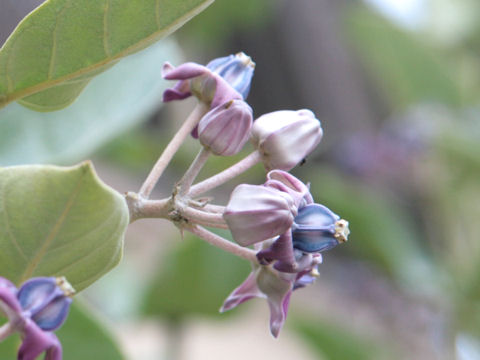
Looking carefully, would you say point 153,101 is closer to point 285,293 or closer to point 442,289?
point 285,293

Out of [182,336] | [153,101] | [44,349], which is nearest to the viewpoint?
[44,349]

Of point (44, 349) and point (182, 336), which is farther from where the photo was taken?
point (182, 336)

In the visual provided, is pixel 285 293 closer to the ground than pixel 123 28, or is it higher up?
closer to the ground

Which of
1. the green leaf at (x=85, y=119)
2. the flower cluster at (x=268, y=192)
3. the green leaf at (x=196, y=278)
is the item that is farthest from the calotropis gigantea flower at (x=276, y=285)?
the green leaf at (x=196, y=278)

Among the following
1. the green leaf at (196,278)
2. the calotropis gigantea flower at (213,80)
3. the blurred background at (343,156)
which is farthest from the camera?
the green leaf at (196,278)

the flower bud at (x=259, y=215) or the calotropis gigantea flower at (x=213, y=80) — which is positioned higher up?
the calotropis gigantea flower at (x=213, y=80)

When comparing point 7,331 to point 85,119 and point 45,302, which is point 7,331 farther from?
point 85,119

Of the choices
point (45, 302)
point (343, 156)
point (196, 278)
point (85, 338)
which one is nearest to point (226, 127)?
point (45, 302)

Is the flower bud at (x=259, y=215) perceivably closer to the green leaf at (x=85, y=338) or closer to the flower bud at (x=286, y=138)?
the flower bud at (x=286, y=138)

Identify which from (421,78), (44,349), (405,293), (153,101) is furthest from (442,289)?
(44,349)
